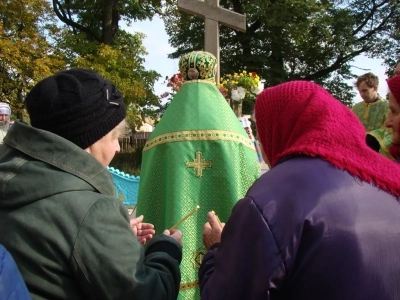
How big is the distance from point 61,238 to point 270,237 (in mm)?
562

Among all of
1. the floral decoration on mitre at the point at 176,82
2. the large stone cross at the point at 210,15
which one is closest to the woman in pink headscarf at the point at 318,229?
the floral decoration on mitre at the point at 176,82

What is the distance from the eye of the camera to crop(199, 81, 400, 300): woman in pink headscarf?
111 centimetres

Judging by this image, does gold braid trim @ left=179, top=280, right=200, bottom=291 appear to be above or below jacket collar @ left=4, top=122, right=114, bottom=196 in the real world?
below

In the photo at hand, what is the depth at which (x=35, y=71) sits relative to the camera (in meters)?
14.7

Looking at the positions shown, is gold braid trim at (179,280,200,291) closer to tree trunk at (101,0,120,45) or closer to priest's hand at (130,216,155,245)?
priest's hand at (130,216,155,245)

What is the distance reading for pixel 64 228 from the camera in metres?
1.32

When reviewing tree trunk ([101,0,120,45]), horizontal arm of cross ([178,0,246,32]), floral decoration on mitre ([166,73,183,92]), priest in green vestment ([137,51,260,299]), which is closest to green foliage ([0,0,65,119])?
tree trunk ([101,0,120,45])

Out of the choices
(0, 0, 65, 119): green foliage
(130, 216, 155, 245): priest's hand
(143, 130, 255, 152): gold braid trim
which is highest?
(0, 0, 65, 119): green foliage

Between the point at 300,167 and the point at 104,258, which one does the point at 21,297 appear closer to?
the point at 104,258

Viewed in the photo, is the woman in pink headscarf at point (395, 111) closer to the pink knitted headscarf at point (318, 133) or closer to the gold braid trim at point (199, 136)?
the gold braid trim at point (199, 136)

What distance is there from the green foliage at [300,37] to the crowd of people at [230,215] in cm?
1948

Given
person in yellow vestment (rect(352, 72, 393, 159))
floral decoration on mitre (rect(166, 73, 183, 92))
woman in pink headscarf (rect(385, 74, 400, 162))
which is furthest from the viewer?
person in yellow vestment (rect(352, 72, 393, 159))

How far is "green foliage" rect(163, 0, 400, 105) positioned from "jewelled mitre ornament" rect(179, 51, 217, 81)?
58.1 ft

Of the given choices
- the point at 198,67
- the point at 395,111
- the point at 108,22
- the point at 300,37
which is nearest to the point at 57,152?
the point at 395,111
